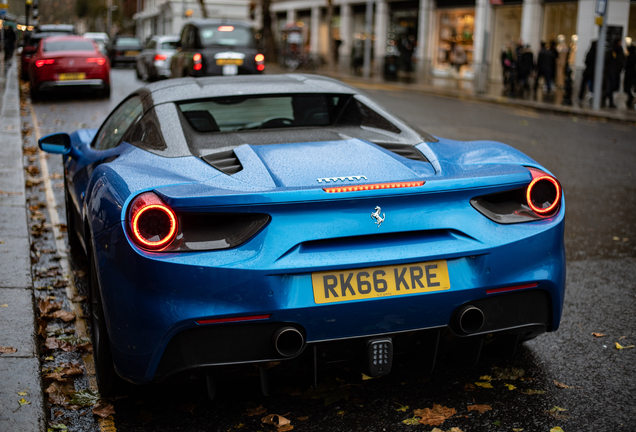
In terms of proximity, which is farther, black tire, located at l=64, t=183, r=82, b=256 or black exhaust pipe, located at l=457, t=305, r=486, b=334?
black tire, located at l=64, t=183, r=82, b=256

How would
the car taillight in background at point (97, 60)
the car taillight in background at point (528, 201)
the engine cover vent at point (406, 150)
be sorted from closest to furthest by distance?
the car taillight in background at point (528, 201) → the engine cover vent at point (406, 150) → the car taillight in background at point (97, 60)

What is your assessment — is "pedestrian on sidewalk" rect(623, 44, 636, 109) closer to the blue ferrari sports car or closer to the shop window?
the shop window

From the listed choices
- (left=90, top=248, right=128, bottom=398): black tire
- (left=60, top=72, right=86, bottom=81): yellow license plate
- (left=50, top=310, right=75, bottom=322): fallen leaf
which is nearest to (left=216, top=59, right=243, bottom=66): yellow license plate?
(left=60, top=72, right=86, bottom=81): yellow license plate

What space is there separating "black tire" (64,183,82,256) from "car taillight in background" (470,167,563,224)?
308 cm

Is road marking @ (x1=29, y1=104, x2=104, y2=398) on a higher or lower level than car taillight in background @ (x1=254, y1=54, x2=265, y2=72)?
lower

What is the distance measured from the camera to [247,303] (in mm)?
2600

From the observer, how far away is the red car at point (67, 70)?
17.7 meters

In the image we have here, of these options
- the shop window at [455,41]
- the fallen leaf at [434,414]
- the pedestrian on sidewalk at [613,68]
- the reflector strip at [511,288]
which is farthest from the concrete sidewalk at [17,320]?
the shop window at [455,41]

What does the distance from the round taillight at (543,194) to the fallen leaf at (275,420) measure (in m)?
1.32

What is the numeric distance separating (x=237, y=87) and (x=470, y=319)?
1.99 meters

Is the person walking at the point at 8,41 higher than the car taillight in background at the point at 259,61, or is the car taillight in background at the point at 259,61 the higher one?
the person walking at the point at 8,41

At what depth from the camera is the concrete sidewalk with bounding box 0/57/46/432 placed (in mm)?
2898

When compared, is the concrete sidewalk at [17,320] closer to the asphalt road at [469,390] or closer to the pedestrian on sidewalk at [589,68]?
the asphalt road at [469,390]

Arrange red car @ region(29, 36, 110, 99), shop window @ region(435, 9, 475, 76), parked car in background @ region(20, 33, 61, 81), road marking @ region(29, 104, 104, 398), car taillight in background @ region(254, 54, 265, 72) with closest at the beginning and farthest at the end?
road marking @ region(29, 104, 104, 398), red car @ region(29, 36, 110, 99), car taillight in background @ region(254, 54, 265, 72), parked car in background @ region(20, 33, 61, 81), shop window @ region(435, 9, 475, 76)
